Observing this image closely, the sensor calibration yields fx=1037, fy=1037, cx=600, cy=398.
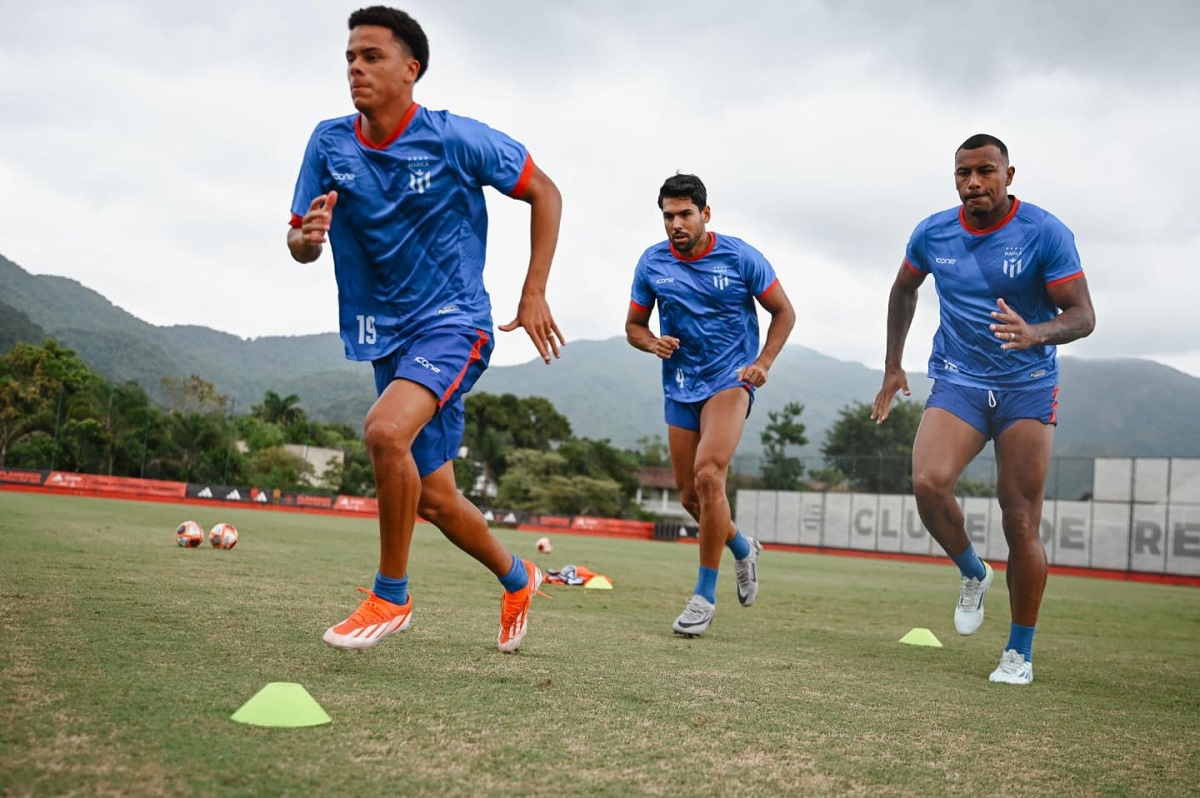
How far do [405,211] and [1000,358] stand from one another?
3.20m

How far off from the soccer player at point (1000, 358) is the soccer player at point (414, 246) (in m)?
2.33

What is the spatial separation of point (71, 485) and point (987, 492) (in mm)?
33262

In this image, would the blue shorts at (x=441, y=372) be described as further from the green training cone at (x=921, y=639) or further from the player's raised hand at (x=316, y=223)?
the green training cone at (x=921, y=639)

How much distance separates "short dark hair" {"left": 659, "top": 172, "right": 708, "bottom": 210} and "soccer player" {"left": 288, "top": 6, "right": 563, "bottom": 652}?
2161mm

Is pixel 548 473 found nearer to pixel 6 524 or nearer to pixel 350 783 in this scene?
pixel 6 524

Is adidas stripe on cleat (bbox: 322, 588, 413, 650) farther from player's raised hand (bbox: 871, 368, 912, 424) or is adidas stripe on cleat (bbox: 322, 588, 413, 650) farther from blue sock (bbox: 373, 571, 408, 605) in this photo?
player's raised hand (bbox: 871, 368, 912, 424)

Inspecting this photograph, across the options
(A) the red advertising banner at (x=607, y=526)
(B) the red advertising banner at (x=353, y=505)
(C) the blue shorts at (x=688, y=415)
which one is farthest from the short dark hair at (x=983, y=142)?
(A) the red advertising banner at (x=607, y=526)

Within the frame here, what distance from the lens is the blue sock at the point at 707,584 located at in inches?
247

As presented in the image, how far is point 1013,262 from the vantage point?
5.37 metres

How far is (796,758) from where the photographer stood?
285 cm

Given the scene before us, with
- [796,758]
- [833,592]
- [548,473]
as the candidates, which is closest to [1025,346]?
[796,758]

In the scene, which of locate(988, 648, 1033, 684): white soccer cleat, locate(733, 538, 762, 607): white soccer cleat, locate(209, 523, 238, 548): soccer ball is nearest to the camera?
Result: locate(988, 648, 1033, 684): white soccer cleat

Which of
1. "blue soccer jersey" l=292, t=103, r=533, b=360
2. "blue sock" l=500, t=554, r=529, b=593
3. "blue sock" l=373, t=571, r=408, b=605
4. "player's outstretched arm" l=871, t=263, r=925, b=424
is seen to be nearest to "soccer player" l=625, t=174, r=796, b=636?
"player's outstretched arm" l=871, t=263, r=925, b=424

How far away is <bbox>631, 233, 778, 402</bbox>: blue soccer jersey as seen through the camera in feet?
22.3
